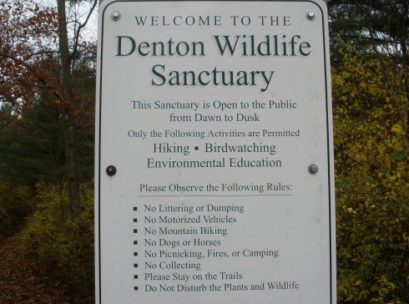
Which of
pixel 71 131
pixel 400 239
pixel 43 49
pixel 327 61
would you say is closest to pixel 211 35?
pixel 327 61

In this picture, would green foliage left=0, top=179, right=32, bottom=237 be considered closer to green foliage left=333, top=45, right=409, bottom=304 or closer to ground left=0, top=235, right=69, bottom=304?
ground left=0, top=235, right=69, bottom=304

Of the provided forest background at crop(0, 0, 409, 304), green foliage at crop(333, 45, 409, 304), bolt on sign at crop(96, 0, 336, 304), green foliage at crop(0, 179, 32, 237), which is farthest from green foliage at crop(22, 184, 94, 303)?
green foliage at crop(0, 179, 32, 237)

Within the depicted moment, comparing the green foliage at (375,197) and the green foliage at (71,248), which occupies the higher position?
the green foliage at (375,197)

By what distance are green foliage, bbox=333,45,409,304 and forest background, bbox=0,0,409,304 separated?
0.04 feet

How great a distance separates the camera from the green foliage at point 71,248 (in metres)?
9.48

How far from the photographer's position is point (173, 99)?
6.72ft

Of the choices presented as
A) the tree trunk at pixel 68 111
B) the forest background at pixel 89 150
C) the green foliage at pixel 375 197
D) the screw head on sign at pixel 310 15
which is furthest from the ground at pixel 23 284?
the screw head on sign at pixel 310 15

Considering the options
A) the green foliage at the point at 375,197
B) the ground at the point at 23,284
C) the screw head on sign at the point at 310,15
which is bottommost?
the ground at the point at 23,284

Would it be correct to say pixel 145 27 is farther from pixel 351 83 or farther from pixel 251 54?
pixel 351 83

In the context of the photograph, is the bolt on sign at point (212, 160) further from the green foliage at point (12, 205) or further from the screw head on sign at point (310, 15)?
the green foliage at point (12, 205)

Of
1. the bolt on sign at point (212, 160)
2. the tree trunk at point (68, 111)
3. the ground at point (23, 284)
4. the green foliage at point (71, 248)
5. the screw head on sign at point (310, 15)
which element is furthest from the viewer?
the tree trunk at point (68, 111)

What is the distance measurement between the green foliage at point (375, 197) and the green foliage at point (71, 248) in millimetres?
5175

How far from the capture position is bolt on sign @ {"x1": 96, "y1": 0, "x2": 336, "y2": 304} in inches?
78.0

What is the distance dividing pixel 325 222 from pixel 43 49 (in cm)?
1207
